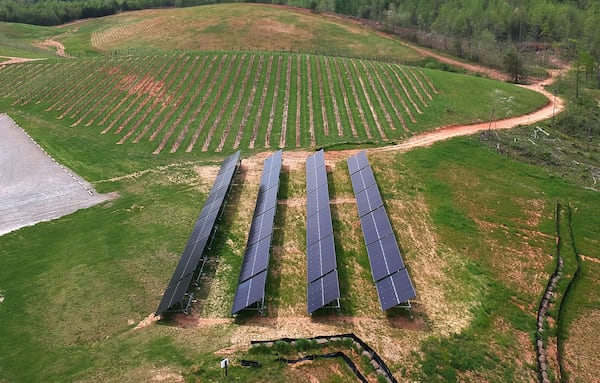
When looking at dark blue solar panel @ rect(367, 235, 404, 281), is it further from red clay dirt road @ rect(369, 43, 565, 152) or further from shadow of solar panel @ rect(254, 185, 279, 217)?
red clay dirt road @ rect(369, 43, 565, 152)

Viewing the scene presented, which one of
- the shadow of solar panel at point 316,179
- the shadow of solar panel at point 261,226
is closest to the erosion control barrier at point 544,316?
the shadow of solar panel at point 261,226

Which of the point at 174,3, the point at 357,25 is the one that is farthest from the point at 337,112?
the point at 174,3

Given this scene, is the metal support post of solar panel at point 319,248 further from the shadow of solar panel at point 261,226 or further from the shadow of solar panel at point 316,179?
the shadow of solar panel at point 261,226

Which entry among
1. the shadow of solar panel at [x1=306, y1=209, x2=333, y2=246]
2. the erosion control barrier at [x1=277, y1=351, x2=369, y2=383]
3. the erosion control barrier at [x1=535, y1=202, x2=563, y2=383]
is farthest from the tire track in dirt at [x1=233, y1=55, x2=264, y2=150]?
the erosion control barrier at [x1=535, y1=202, x2=563, y2=383]

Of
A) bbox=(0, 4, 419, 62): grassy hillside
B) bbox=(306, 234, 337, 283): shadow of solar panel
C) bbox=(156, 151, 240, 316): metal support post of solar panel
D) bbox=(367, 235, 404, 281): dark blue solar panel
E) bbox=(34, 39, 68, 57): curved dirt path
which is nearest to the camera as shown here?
bbox=(156, 151, 240, 316): metal support post of solar panel

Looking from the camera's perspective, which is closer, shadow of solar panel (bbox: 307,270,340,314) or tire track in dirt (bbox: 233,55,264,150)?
shadow of solar panel (bbox: 307,270,340,314)

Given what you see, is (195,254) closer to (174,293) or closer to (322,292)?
(174,293)

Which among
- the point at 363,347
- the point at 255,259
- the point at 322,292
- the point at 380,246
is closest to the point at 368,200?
the point at 380,246
